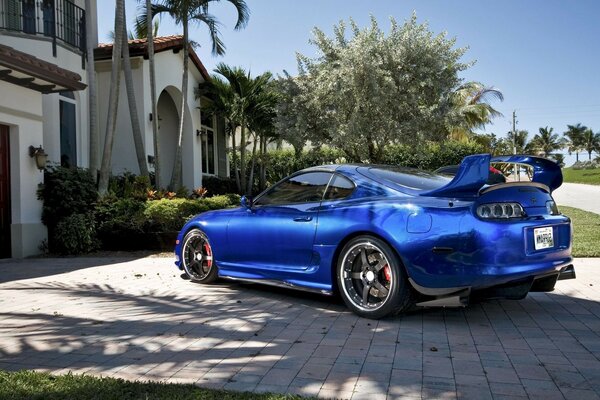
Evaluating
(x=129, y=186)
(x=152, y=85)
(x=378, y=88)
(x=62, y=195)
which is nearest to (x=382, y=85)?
(x=378, y=88)

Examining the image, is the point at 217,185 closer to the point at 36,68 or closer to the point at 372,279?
the point at 36,68

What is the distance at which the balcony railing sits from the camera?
11.7 meters

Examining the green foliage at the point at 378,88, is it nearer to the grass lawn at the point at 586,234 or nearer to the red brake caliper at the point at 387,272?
the grass lawn at the point at 586,234

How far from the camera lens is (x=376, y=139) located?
17031 mm

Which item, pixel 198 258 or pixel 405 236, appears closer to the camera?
pixel 405 236

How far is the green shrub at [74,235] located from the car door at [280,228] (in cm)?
535

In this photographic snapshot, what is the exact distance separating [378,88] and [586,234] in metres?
7.94

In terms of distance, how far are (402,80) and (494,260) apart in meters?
13.6

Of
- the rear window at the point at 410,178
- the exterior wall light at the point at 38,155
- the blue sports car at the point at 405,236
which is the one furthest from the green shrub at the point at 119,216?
the rear window at the point at 410,178

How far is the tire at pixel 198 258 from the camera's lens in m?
6.11

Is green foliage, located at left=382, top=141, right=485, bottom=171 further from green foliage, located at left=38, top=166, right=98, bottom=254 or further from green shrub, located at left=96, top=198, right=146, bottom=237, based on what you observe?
green foliage, located at left=38, top=166, right=98, bottom=254

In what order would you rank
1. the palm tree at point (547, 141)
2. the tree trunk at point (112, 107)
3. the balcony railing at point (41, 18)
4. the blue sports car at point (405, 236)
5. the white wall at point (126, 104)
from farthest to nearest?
1. the palm tree at point (547, 141)
2. the white wall at point (126, 104)
3. the balcony railing at point (41, 18)
4. the tree trunk at point (112, 107)
5. the blue sports car at point (405, 236)

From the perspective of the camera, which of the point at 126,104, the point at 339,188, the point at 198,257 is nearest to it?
the point at 339,188

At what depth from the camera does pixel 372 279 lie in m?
4.48
